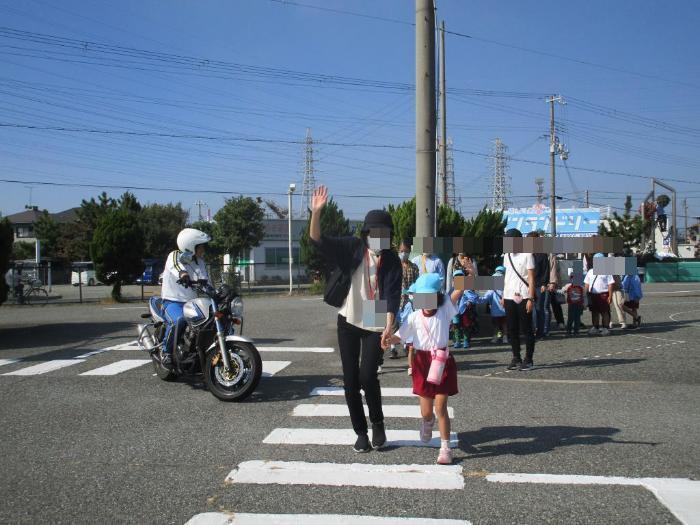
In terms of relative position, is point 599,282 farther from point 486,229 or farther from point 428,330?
point 428,330

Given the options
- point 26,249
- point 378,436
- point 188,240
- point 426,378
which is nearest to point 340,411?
point 378,436

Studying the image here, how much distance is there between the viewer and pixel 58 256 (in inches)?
2500

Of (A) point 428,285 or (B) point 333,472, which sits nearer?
(B) point 333,472

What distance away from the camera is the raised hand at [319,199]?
16.6 feet

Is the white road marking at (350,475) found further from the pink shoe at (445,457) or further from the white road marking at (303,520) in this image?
the white road marking at (303,520)

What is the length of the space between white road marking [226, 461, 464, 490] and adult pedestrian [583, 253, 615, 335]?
9.05m

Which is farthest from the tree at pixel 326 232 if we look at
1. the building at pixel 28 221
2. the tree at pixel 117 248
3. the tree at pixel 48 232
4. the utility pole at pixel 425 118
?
the building at pixel 28 221

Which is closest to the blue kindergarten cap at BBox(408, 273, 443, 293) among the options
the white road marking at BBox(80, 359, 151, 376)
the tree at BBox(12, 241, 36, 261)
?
the white road marking at BBox(80, 359, 151, 376)

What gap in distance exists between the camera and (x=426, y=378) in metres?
5.19

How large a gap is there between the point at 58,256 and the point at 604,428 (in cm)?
6505

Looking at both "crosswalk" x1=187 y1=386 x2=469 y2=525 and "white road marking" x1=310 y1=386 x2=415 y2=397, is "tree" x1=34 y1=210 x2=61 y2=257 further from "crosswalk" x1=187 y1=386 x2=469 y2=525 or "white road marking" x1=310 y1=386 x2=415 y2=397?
"crosswalk" x1=187 y1=386 x2=469 y2=525

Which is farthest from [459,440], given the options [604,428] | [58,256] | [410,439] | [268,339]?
[58,256]

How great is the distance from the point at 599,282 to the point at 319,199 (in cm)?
939

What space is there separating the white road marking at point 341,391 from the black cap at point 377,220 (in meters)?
3.12
